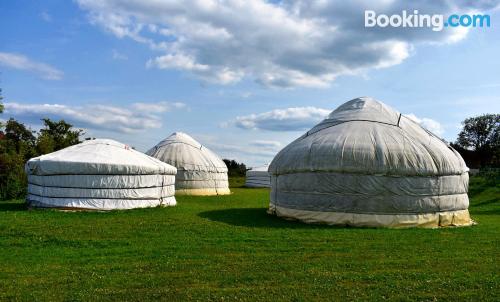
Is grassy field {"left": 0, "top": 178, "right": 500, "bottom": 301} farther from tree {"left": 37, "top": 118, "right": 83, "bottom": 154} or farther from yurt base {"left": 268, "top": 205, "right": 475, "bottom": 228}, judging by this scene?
tree {"left": 37, "top": 118, "right": 83, "bottom": 154}

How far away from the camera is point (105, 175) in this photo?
468 inches

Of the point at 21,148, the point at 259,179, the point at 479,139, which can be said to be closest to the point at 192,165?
the point at 21,148

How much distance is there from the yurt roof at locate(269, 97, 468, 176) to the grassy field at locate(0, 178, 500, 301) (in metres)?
1.28

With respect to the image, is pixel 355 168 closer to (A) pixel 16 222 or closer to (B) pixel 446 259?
(B) pixel 446 259

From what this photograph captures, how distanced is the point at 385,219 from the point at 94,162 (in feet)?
24.1

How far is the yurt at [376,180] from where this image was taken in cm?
920

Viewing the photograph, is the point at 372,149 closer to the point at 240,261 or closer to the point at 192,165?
the point at 240,261

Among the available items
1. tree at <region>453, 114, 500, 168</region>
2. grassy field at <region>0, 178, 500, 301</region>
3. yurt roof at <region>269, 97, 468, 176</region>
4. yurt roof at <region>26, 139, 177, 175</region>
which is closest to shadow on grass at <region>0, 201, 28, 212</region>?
yurt roof at <region>26, 139, 177, 175</region>

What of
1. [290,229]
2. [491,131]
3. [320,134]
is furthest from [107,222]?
[491,131]

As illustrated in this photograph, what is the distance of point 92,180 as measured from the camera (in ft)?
38.5

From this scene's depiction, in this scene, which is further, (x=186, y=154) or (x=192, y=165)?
(x=186, y=154)

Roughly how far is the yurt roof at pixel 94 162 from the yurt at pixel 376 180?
4.48 m

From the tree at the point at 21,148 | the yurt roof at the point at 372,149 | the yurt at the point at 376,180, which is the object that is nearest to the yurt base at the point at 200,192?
the tree at the point at 21,148

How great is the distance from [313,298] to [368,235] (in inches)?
155
